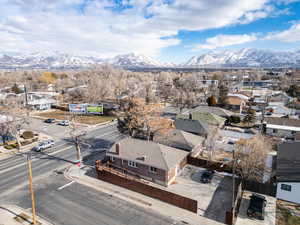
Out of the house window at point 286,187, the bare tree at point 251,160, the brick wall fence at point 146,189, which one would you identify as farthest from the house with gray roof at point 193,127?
the brick wall fence at point 146,189

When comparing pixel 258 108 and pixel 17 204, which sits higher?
pixel 258 108

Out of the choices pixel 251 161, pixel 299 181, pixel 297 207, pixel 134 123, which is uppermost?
pixel 134 123

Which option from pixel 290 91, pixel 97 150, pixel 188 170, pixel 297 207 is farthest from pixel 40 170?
pixel 290 91

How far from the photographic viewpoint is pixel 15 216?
2094 centimetres

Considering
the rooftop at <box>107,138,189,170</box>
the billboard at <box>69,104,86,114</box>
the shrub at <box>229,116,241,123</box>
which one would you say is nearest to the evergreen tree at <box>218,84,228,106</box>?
the shrub at <box>229,116,241,123</box>

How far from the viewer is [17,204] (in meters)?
23.0

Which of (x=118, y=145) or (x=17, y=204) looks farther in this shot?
(x=118, y=145)

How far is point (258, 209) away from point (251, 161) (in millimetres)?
6000

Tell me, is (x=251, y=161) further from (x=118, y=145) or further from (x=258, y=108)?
(x=258, y=108)

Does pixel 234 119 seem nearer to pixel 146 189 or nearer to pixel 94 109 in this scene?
pixel 146 189

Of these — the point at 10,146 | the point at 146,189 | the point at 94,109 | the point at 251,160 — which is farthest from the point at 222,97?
the point at 10,146

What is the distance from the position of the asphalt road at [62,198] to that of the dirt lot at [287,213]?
38.9 feet

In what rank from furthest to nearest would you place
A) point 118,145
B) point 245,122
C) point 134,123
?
point 245,122 → point 134,123 → point 118,145

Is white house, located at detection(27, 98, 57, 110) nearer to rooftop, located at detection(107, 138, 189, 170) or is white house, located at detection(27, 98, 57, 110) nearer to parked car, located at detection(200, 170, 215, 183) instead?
rooftop, located at detection(107, 138, 189, 170)
